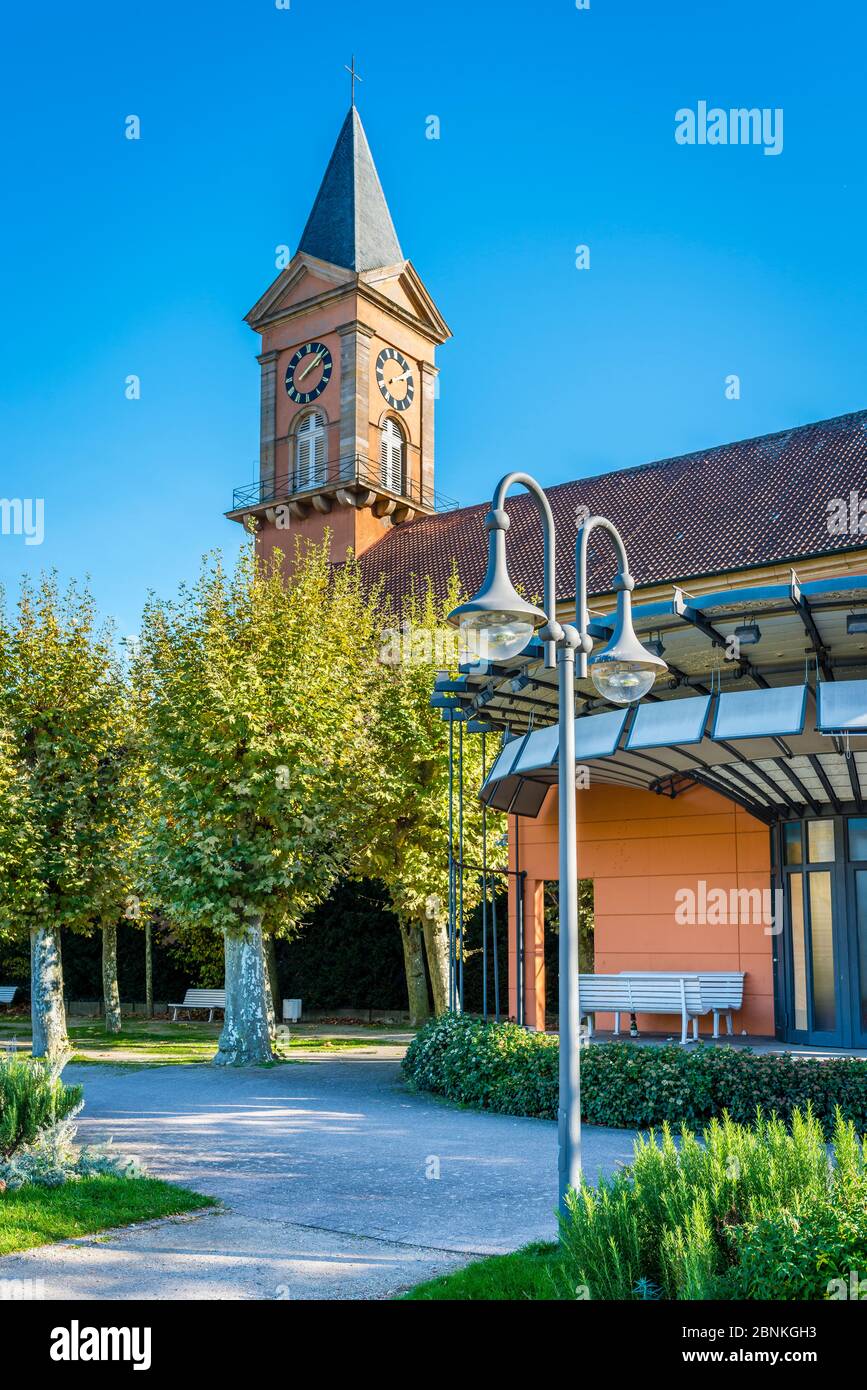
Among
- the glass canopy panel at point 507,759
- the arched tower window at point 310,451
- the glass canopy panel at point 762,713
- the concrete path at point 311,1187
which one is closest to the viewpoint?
the concrete path at point 311,1187

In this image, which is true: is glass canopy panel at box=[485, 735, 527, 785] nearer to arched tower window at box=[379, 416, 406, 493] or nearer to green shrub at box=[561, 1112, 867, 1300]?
green shrub at box=[561, 1112, 867, 1300]

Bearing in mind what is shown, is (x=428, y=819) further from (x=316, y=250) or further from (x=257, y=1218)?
(x=316, y=250)

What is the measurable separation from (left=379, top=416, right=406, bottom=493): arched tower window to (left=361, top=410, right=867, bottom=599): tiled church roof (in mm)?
6443

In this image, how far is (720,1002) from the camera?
18.5 metres

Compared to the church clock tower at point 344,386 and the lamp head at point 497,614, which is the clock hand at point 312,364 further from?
the lamp head at point 497,614

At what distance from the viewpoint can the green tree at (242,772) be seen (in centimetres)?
1764

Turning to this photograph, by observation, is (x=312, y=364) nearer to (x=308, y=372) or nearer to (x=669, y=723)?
(x=308, y=372)

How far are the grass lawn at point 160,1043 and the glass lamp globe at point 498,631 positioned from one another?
42.2 feet

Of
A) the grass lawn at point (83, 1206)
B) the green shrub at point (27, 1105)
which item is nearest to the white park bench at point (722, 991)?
the green shrub at point (27, 1105)
